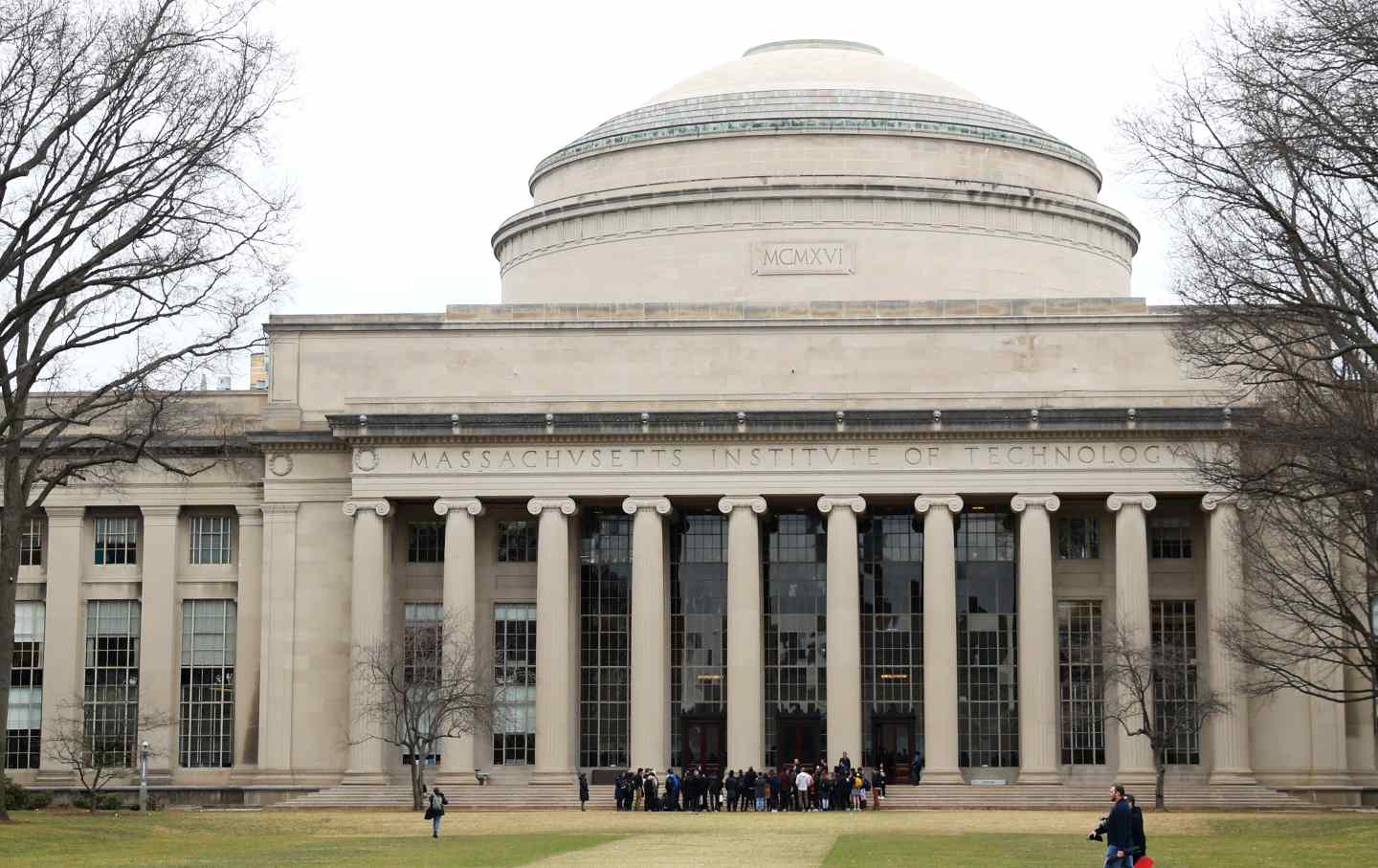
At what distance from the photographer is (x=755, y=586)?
242ft

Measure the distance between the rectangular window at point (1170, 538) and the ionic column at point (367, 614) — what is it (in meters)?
25.9

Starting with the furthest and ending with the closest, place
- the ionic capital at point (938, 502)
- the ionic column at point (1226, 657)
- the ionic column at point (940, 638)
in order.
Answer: the ionic capital at point (938, 502) → the ionic column at point (940, 638) → the ionic column at point (1226, 657)

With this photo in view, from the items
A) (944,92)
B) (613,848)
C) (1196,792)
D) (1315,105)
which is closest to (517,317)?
(944,92)

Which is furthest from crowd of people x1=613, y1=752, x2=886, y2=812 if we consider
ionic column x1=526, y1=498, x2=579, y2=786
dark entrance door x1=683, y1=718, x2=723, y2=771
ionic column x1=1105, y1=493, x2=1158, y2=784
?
ionic column x1=1105, y1=493, x2=1158, y2=784

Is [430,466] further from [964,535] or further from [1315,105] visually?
[1315,105]

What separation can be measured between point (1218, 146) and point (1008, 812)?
90.3 feet

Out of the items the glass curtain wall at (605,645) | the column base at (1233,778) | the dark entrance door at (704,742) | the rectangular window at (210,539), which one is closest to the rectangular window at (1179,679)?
the column base at (1233,778)

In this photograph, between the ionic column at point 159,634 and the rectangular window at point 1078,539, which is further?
the ionic column at point 159,634

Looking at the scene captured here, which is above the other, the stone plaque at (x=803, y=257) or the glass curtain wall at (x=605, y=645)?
the stone plaque at (x=803, y=257)

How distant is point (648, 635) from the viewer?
73.6 m

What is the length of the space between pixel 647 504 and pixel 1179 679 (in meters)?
18.5

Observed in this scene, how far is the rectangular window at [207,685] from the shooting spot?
A: 77.4 m

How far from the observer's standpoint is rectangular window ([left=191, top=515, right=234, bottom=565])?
258 feet

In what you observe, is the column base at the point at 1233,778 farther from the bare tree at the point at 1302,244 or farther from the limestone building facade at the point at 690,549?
the bare tree at the point at 1302,244
